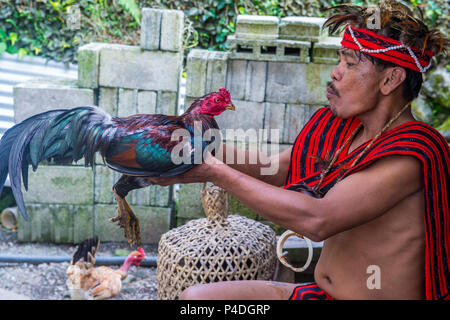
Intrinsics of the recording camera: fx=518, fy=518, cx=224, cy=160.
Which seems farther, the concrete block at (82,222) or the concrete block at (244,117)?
the concrete block at (82,222)

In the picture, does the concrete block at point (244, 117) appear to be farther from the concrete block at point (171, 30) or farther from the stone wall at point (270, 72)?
the concrete block at point (171, 30)

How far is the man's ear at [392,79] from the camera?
2.01 meters

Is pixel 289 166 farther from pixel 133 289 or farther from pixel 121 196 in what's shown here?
pixel 133 289

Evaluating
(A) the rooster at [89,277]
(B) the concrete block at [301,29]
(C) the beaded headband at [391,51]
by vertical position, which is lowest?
(A) the rooster at [89,277]

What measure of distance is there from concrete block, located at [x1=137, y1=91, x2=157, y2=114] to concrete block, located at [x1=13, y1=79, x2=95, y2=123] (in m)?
0.38

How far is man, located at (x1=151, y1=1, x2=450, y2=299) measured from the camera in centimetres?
192

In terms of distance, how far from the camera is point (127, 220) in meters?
2.33

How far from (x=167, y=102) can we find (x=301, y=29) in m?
1.21

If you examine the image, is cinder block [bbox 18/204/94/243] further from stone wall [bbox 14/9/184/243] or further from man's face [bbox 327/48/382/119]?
man's face [bbox 327/48/382/119]

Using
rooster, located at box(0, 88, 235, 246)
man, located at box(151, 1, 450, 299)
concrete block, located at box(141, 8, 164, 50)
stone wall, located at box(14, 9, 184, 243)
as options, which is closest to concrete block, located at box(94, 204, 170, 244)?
stone wall, located at box(14, 9, 184, 243)

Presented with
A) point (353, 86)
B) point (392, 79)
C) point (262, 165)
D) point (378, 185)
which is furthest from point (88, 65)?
point (378, 185)

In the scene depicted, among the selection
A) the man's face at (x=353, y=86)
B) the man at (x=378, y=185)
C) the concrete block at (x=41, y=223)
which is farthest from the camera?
the concrete block at (x=41, y=223)

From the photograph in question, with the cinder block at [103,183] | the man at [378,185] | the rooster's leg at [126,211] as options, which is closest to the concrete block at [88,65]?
the cinder block at [103,183]

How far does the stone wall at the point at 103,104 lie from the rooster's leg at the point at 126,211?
1.79 m
